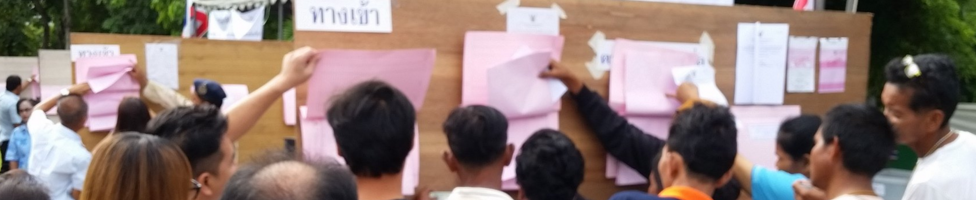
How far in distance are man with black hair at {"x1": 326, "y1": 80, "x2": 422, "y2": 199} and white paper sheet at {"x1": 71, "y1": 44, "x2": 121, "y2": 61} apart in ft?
9.02

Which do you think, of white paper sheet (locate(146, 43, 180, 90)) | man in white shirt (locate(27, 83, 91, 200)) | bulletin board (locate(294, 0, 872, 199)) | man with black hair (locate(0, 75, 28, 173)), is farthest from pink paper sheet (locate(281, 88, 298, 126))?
man with black hair (locate(0, 75, 28, 173))

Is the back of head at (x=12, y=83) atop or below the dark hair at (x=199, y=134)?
below

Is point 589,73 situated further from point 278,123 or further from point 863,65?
point 278,123

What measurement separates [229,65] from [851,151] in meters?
3.12

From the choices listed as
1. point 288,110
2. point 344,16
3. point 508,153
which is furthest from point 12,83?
point 508,153

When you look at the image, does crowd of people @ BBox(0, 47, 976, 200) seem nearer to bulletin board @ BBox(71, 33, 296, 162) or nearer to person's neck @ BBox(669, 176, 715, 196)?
person's neck @ BBox(669, 176, 715, 196)

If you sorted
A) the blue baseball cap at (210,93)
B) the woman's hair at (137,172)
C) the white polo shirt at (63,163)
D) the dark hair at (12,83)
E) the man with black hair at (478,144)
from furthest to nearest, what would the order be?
the dark hair at (12,83) → the white polo shirt at (63,163) → the blue baseball cap at (210,93) → the man with black hair at (478,144) → the woman's hair at (137,172)

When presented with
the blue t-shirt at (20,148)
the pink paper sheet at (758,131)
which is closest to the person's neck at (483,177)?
the pink paper sheet at (758,131)

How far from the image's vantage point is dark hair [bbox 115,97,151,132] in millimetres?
3643

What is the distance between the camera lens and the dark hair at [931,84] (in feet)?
9.04

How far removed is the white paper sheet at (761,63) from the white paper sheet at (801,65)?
1.4 inches

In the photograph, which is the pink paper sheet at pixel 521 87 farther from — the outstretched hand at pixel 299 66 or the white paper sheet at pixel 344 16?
the outstretched hand at pixel 299 66

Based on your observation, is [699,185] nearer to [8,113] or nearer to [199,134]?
[199,134]

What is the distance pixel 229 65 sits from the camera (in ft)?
14.5
